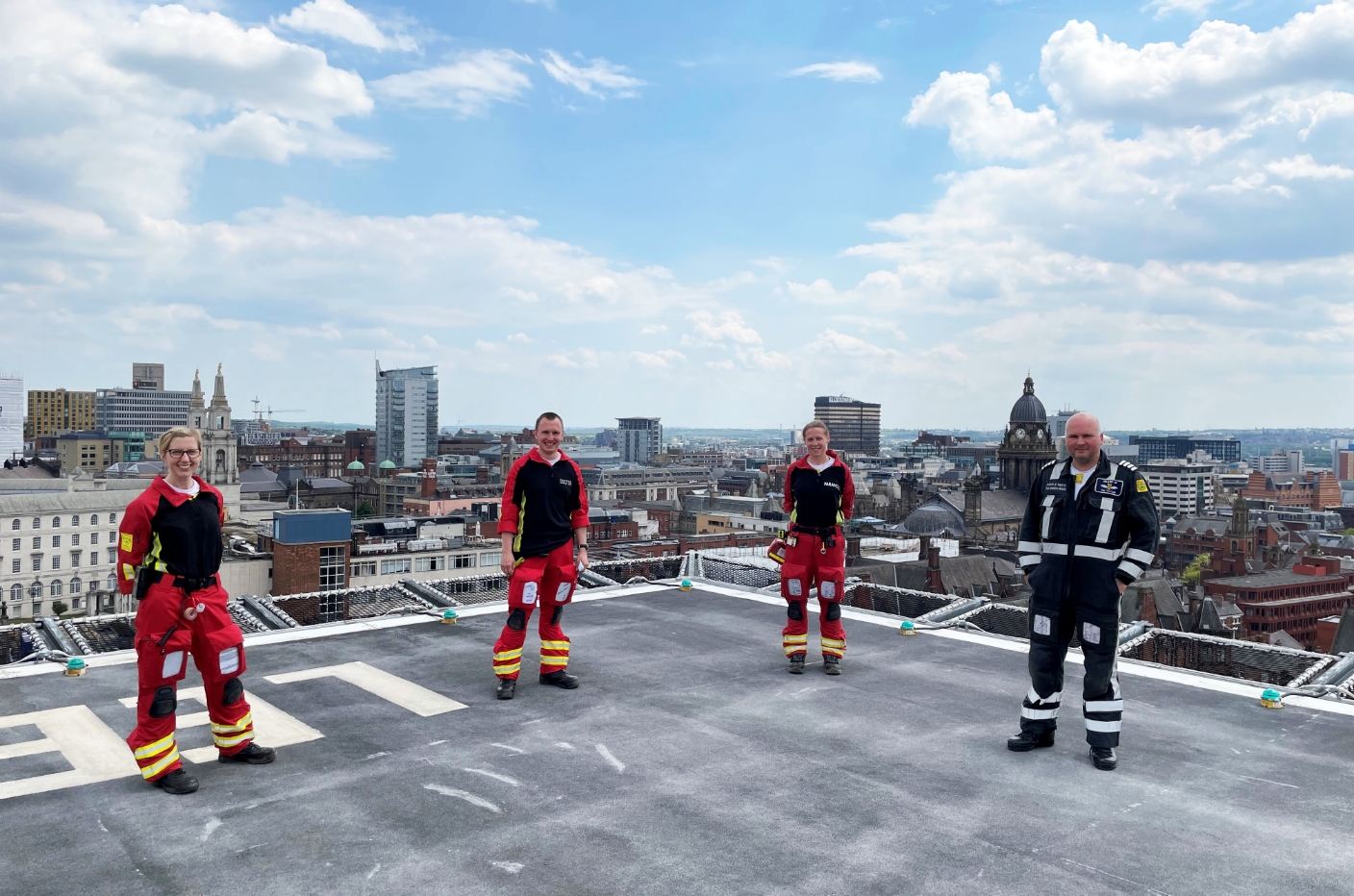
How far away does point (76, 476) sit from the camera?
117 m

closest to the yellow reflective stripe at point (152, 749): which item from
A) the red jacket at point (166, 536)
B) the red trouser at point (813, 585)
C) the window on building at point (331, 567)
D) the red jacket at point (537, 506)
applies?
the red jacket at point (166, 536)

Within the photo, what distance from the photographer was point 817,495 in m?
10.7

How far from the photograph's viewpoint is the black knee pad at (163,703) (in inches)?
269

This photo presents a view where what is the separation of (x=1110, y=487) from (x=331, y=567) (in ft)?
143

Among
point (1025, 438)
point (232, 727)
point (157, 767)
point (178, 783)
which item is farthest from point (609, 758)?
point (1025, 438)

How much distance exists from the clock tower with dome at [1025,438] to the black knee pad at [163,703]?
14486 centimetres

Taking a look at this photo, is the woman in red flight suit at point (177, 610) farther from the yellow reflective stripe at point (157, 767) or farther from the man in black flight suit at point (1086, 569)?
the man in black flight suit at point (1086, 569)

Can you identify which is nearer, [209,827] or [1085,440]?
[209,827]

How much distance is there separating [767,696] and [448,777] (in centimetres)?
332

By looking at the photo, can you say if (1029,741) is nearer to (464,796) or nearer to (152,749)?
(464,796)

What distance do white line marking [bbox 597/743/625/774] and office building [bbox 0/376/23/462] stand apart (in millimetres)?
223945

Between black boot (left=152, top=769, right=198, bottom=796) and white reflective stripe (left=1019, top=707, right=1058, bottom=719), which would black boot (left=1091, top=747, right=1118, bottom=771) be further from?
black boot (left=152, top=769, right=198, bottom=796)

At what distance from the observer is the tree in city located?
10394cm

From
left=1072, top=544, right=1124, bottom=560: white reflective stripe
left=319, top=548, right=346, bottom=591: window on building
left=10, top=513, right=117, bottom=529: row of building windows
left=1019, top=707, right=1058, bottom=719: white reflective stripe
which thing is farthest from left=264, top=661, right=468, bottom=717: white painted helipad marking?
left=10, top=513, right=117, bottom=529: row of building windows
